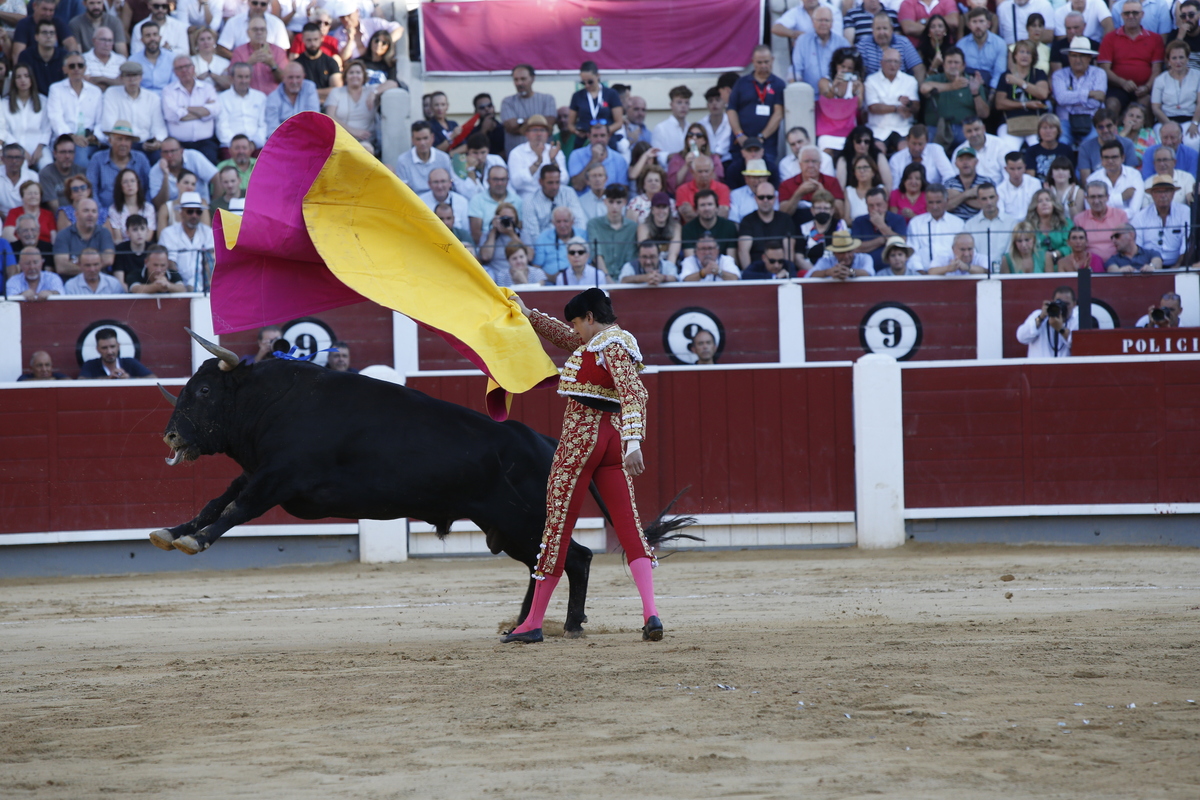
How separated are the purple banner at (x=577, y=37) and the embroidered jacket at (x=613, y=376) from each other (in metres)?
7.47

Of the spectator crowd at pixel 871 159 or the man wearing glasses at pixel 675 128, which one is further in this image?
the man wearing glasses at pixel 675 128

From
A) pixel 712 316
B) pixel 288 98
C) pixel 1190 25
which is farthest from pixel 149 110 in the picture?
pixel 1190 25

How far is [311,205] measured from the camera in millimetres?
5074

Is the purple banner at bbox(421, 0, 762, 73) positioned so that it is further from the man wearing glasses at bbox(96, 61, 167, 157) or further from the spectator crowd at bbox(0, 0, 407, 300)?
the man wearing glasses at bbox(96, 61, 167, 157)

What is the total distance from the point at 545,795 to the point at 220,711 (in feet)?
4.27

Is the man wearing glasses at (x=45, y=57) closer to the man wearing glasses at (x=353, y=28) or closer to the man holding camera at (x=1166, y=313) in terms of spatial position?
the man wearing glasses at (x=353, y=28)

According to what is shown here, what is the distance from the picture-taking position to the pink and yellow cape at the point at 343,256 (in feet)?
16.4

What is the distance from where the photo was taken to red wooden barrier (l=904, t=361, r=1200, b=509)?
29.0ft

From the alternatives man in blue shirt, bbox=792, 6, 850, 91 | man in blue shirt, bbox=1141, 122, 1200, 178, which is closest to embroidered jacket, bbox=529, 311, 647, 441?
man in blue shirt, bbox=1141, 122, 1200, 178

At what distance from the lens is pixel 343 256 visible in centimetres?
505

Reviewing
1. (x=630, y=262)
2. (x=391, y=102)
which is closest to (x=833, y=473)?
(x=630, y=262)

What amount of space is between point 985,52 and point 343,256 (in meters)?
→ 7.24

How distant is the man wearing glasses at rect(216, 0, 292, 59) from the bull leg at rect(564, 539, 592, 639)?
23.1ft

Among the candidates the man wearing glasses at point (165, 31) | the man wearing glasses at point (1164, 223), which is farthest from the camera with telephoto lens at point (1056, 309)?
the man wearing glasses at point (165, 31)
